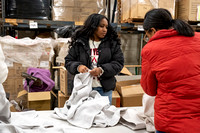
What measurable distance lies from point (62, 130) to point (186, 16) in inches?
127

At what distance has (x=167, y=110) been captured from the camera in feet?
3.61

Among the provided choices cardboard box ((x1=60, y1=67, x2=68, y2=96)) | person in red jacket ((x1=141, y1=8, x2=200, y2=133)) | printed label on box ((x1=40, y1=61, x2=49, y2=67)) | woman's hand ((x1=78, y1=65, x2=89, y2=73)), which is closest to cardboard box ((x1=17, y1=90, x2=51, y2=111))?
cardboard box ((x1=60, y1=67, x2=68, y2=96))

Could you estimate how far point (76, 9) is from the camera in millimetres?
3740

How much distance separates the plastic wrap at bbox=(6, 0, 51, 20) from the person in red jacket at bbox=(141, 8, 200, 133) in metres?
2.99

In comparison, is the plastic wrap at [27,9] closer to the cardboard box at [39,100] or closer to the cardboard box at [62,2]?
the cardboard box at [62,2]

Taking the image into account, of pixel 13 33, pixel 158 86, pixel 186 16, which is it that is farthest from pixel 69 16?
pixel 158 86

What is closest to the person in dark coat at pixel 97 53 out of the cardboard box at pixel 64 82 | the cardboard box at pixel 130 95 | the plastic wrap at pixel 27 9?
the cardboard box at pixel 64 82

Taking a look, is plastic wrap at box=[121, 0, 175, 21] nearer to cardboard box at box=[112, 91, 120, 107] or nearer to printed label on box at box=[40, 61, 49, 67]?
cardboard box at box=[112, 91, 120, 107]

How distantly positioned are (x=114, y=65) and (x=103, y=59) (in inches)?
4.7

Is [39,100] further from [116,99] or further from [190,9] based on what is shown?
[190,9]

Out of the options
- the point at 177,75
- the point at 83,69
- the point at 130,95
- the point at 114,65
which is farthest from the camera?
the point at 130,95

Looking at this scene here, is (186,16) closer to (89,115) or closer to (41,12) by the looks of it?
(41,12)

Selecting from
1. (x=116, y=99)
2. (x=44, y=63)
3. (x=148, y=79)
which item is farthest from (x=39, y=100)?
(x=148, y=79)

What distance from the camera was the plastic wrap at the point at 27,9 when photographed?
3.58 metres
